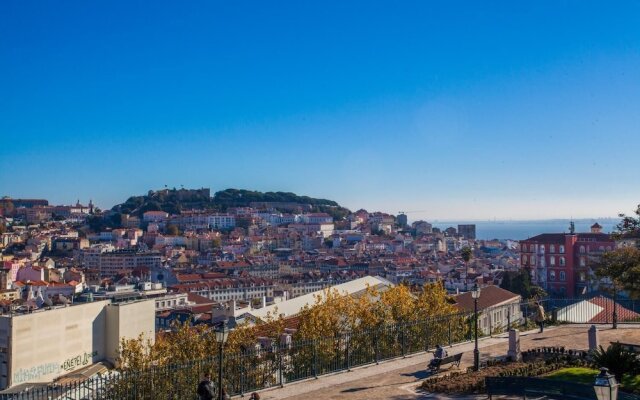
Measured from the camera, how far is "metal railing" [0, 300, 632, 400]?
12664 mm

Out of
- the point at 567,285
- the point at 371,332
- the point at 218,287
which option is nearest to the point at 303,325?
the point at 371,332

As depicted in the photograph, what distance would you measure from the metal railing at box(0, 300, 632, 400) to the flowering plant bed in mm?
2844

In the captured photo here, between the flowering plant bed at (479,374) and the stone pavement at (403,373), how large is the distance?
40cm

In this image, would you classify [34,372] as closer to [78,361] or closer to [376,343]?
[78,361]

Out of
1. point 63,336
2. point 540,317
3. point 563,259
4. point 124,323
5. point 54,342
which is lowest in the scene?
point 54,342

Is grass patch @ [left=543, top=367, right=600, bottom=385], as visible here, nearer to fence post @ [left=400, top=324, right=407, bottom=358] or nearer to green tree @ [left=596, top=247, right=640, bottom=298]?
green tree @ [left=596, top=247, right=640, bottom=298]

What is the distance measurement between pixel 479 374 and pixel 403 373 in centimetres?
197

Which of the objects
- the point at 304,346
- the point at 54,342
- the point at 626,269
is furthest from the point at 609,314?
the point at 54,342

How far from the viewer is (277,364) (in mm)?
15680

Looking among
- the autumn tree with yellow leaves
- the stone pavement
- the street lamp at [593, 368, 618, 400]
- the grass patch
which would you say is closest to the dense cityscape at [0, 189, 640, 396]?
the autumn tree with yellow leaves

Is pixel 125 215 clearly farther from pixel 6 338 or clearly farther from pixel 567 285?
pixel 6 338

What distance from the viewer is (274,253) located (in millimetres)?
165625

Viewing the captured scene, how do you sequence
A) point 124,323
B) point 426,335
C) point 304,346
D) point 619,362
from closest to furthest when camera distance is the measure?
point 619,362, point 304,346, point 426,335, point 124,323

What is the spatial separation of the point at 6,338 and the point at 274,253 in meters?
135
